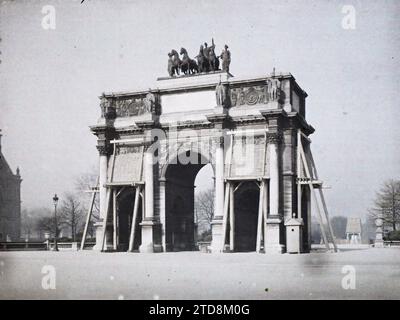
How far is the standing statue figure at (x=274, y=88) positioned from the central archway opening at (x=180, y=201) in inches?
235

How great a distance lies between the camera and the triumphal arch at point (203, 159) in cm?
3400

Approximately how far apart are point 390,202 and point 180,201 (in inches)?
991

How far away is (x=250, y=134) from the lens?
34812mm

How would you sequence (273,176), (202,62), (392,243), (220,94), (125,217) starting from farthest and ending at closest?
1. (392,243)
2. (125,217)
3. (202,62)
4. (220,94)
5. (273,176)

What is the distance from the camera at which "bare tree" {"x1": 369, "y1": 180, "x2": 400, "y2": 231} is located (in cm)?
5606

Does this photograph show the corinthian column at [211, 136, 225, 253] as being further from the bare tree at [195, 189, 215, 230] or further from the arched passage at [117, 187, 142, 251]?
the bare tree at [195, 189, 215, 230]

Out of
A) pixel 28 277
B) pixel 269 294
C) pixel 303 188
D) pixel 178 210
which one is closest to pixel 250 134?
pixel 303 188

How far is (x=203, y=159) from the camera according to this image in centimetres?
3828

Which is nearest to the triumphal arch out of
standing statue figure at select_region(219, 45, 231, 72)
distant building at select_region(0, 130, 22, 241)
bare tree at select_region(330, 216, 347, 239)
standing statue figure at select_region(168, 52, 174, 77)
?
standing statue figure at select_region(219, 45, 231, 72)

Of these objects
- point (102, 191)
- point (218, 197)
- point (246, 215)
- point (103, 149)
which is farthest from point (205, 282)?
point (103, 149)

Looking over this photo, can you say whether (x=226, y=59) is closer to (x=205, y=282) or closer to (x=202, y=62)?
(x=202, y=62)

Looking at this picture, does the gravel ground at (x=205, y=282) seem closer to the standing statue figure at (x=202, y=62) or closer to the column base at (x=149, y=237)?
the column base at (x=149, y=237)

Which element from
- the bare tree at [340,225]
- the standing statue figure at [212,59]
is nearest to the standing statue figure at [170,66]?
the standing statue figure at [212,59]

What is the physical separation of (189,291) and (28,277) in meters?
5.97
